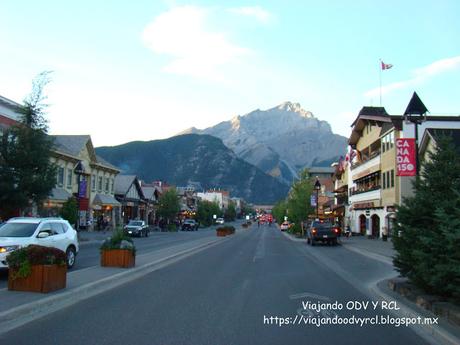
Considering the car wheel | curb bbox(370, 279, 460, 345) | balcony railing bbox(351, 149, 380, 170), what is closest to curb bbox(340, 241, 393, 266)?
curb bbox(370, 279, 460, 345)

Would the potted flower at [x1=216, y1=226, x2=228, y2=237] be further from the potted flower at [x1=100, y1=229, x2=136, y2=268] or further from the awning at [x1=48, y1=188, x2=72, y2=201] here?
the potted flower at [x1=100, y1=229, x2=136, y2=268]

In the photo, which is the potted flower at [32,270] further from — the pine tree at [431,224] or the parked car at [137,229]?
the parked car at [137,229]

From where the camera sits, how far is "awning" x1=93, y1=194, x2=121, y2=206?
60053 mm

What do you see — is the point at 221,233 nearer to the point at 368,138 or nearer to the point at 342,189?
the point at 368,138

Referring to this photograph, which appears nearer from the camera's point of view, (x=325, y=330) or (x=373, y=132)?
(x=325, y=330)

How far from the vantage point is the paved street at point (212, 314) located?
798 centimetres

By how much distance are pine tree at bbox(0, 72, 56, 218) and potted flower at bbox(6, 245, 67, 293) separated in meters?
19.7

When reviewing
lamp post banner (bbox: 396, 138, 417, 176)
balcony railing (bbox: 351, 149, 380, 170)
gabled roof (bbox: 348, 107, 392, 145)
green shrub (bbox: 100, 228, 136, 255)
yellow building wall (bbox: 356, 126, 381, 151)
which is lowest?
green shrub (bbox: 100, 228, 136, 255)

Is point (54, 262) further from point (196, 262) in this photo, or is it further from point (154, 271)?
point (196, 262)

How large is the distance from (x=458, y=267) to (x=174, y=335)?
189 inches

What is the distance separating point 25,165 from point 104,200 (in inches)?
1210

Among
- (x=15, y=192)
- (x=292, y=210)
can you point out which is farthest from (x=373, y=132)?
(x=15, y=192)

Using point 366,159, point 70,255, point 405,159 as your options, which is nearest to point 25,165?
point 70,255

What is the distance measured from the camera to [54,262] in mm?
11797
